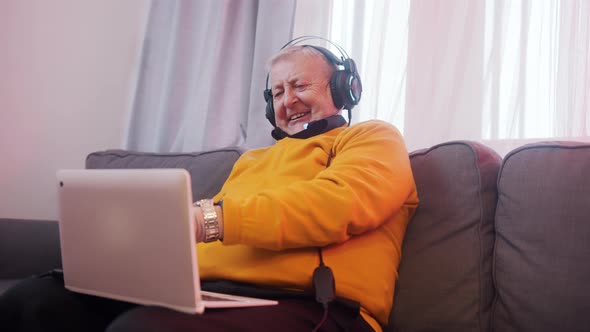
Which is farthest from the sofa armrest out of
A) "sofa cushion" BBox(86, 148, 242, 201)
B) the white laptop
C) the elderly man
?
the white laptop

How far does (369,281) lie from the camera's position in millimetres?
1008

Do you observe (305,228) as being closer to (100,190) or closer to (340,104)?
(100,190)

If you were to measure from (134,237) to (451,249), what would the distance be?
72 centimetres

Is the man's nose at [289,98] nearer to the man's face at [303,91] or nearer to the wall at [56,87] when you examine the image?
the man's face at [303,91]

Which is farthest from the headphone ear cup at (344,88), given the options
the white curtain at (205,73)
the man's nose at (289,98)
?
the white curtain at (205,73)

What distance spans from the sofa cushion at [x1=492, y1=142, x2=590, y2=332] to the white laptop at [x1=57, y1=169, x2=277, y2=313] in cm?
52

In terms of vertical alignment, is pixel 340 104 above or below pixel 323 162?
above

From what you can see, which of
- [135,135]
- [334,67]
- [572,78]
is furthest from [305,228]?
[135,135]

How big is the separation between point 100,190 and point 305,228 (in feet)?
1.19

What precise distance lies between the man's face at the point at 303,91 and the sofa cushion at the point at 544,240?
0.48 meters

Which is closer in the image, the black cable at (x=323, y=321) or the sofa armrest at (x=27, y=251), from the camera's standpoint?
the black cable at (x=323, y=321)

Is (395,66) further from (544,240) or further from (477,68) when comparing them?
(544,240)

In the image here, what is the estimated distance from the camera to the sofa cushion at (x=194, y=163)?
1.63 metres

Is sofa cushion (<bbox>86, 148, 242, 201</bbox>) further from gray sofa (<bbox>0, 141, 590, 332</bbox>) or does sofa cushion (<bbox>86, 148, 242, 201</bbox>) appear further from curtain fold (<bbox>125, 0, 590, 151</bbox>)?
gray sofa (<bbox>0, 141, 590, 332</bbox>)
